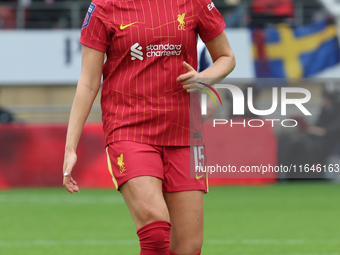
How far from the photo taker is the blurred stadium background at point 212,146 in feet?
20.3

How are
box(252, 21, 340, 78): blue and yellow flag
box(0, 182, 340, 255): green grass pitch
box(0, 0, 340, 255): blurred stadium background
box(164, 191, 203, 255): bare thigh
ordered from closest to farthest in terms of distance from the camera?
box(164, 191, 203, 255): bare thigh < box(0, 182, 340, 255): green grass pitch < box(0, 0, 340, 255): blurred stadium background < box(252, 21, 340, 78): blue and yellow flag

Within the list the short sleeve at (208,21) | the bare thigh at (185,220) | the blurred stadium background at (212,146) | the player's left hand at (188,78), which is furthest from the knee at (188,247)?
the short sleeve at (208,21)

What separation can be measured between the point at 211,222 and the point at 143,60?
484 cm

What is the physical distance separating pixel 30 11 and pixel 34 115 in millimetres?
2564

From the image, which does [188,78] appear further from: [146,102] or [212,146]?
[212,146]

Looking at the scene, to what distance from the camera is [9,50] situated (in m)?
14.4

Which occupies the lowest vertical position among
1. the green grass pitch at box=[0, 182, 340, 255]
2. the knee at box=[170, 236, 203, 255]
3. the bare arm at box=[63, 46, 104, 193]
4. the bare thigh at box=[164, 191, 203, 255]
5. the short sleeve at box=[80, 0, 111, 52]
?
the green grass pitch at box=[0, 182, 340, 255]

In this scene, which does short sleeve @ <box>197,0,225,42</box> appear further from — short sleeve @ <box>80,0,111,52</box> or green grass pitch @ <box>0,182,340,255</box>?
green grass pitch @ <box>0,182,340,255</box>

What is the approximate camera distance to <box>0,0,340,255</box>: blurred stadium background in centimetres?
618

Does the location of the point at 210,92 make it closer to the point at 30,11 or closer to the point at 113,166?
the point at 113,166

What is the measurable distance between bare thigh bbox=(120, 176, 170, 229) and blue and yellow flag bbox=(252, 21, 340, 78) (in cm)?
1164

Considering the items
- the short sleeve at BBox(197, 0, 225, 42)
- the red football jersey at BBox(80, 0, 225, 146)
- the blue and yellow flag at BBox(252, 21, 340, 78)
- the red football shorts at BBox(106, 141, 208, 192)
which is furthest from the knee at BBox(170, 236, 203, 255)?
the blue and yellow flag at BBox(252, 21, 340, 78)

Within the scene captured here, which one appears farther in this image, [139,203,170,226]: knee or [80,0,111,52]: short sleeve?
[80,0,111,52]: short sleeve

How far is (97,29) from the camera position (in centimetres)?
285
